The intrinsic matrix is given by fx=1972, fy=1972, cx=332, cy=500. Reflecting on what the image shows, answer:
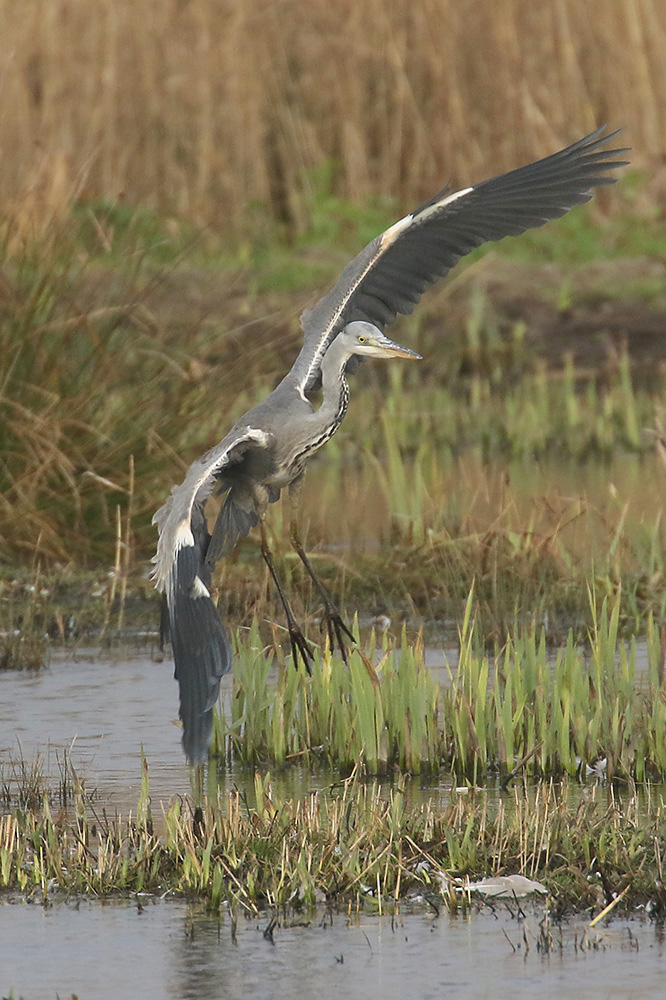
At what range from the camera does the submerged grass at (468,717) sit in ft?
18.4

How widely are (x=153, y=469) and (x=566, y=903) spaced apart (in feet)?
15.3

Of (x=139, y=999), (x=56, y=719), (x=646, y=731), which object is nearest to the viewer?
(x=139, y=999)

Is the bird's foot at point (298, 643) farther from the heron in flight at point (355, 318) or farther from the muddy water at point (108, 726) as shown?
the muddy water at point (108, 726)

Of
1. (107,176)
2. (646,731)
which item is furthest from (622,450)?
(646,731)

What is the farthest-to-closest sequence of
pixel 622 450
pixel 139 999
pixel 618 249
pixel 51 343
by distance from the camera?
1. pixel 618 249
2. pixel 622 450
3. pixel 51 343
4. pixel 139 999

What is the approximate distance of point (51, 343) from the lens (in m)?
8.60

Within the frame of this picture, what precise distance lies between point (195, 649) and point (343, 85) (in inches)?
448

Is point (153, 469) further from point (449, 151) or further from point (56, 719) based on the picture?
point (449, 151)

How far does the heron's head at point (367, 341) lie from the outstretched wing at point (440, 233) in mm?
318

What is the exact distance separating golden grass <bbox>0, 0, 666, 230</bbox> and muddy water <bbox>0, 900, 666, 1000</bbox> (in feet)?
38.5

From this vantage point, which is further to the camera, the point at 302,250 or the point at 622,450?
the point at 302,250

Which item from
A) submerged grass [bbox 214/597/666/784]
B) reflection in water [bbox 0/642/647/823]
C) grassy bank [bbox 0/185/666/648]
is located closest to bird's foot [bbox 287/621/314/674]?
submerged grass [bbox 214/597/666/784]

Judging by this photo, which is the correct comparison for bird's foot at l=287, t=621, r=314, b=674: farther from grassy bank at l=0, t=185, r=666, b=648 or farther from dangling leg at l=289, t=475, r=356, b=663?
grassy bank at l=0, t=185, r=666, b=648

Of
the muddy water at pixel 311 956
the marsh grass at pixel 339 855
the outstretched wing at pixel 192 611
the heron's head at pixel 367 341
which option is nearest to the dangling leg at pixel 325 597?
the heron's head at pixel 367 341
